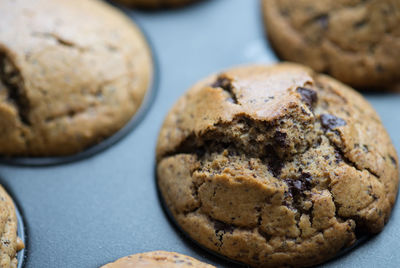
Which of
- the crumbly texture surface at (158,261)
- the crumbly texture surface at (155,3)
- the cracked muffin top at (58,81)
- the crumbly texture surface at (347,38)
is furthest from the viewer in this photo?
the crumbly texture surface at (155,3)

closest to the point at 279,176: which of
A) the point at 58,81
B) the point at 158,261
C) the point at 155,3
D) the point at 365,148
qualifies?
the point at 365,148

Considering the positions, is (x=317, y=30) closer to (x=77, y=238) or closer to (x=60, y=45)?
(x=60, y=45)

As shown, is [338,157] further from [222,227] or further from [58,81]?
[58,81]

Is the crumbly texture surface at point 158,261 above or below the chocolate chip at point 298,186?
below

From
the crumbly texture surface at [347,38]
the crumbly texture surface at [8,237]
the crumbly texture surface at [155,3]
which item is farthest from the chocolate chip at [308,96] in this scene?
the crumbly texture surface at [8,237]

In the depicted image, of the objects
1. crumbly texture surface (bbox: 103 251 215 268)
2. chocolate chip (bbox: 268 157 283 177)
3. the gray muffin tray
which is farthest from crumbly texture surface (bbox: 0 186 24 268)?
chocolate chip (bbox: 268 157 283 177)

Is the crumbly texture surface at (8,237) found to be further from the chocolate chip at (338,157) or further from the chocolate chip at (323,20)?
the chocolate chip at (323,20)

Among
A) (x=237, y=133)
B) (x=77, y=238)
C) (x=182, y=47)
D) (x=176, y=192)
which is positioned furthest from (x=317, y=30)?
(x=77, y=238)
